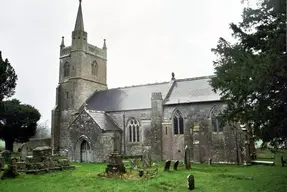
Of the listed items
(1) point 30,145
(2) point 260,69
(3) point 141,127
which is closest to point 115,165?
(2) point 260,69

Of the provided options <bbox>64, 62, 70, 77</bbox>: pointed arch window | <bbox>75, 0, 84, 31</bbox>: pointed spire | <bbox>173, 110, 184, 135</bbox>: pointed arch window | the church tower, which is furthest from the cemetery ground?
<bbox>75, 0, 84, 31</bbox>: pointed spire

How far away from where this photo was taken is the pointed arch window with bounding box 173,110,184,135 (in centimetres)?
2838

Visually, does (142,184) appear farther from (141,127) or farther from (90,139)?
(141,127)

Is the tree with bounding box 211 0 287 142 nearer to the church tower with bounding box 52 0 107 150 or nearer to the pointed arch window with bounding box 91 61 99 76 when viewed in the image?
the church tower with bounding box 52 0 107 150

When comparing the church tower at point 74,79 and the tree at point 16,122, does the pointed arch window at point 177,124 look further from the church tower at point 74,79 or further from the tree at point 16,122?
the tree at point 16,122

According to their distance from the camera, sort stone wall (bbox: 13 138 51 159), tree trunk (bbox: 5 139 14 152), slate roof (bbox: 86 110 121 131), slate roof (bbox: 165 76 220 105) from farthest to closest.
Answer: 1. tree trunk (bbox: 5 139 14 152)
2. stone wall (bbox: 13 138 51 159)
3. slate roof (bbox: 86 110 121 131)
4. slate roof (bbox: 165 76 220 105)

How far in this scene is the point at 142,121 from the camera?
98.2 feet

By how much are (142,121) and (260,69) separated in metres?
20.8

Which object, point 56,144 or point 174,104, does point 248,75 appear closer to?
point 174,104

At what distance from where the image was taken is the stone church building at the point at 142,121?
2625cm

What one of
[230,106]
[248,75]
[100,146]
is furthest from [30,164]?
[248,75]

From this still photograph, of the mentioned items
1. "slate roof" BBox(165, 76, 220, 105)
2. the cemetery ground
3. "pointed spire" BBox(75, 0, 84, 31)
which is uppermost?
"pointed spire" BBox(75, 0, 84, 31)

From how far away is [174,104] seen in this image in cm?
2847

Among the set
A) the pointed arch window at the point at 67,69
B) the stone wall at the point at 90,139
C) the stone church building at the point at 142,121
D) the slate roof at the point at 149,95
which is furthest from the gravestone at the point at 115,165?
the pointed arch window at the point at 67,69
